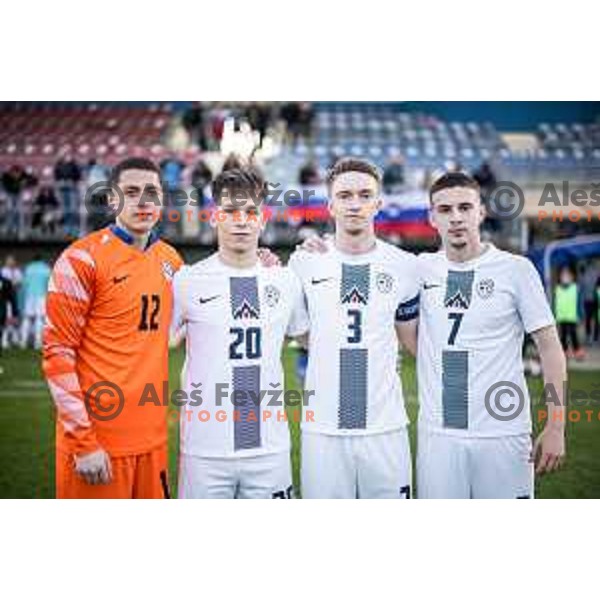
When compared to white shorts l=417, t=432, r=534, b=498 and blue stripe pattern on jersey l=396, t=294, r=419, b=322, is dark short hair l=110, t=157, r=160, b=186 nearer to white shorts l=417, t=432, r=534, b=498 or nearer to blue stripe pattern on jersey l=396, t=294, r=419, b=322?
blue stripe pattern on jersey l=396, t=294, r=419, b=322

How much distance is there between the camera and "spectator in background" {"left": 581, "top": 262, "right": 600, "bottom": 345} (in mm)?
3898

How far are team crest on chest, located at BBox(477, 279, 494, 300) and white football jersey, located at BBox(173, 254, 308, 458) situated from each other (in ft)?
2.55

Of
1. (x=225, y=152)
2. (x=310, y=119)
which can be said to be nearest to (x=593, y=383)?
(x=310, y=119)

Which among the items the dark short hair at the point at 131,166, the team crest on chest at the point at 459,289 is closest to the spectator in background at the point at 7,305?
the dark short hair at the point at 131,166

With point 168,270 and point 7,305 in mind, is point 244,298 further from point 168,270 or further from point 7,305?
point 7,305

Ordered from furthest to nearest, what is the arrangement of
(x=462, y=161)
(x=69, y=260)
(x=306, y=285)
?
(x=462, y=161) → (x=306, y=285) → (x=69, y=260)

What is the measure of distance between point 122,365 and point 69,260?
1.50 feet

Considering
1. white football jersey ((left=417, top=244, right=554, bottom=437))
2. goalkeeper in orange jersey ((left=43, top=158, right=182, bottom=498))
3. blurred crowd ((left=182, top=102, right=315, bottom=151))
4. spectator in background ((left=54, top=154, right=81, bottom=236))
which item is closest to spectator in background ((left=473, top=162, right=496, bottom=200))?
white football jersey ((left=417, top=244, right=554, bottom=437))

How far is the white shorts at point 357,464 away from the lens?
331 cm

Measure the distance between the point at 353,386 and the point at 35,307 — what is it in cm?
148

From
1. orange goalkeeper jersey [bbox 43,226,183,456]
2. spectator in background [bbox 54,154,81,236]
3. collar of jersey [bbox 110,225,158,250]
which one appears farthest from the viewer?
A: spectator in background [bbox 54,154,81,236]

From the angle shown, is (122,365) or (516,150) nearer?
(122,365)

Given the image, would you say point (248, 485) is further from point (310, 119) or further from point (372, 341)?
point (310, 119)

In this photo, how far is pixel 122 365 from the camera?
3.26m
